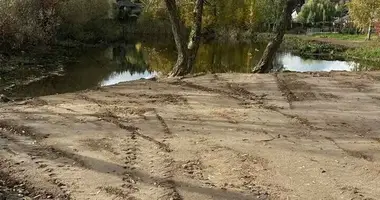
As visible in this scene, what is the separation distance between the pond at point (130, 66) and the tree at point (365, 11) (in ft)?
24.3

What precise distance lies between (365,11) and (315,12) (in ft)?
130

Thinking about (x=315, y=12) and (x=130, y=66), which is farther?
(x=315, y=12)

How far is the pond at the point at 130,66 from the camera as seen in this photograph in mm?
19094

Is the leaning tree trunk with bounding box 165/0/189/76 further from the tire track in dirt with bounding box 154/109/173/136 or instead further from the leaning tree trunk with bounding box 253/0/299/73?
the tire track in dirt with bounding box 154/109/173/136

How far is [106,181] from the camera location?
19.8ft

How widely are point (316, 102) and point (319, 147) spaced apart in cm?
343

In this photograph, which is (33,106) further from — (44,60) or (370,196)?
(44,60)

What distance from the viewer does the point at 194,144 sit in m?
7.64

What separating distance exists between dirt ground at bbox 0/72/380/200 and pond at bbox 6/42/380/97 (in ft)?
24.4

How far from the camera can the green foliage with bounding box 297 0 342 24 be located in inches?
3063

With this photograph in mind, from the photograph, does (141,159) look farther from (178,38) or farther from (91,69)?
(91,69)

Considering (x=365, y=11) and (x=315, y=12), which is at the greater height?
(x=315, y=12)

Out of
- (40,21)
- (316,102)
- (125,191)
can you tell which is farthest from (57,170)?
(40,21)

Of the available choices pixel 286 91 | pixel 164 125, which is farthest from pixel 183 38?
pixel 164 125
